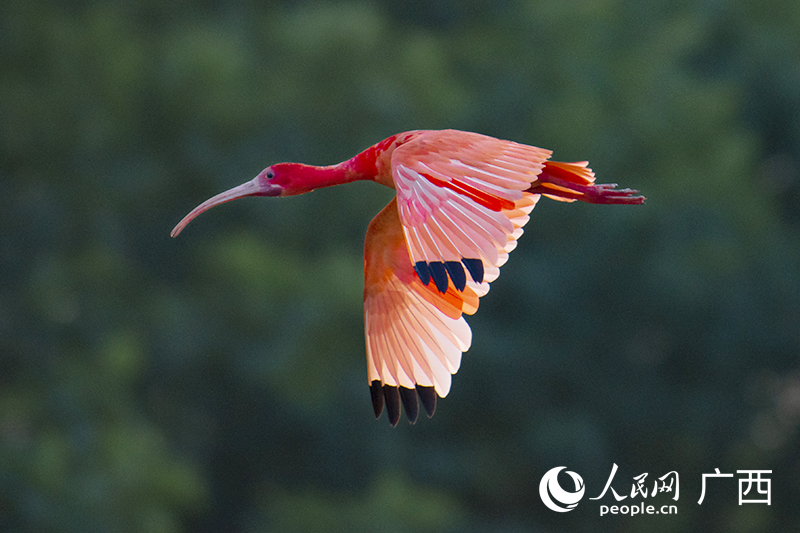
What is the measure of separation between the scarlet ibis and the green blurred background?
8.77 meters

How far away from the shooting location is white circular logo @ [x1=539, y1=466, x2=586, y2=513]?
17.3 m

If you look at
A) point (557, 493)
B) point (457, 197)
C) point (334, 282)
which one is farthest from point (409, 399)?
point (557, 493)

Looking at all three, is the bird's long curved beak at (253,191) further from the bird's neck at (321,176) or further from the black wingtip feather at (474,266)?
the black wingtip feather at (474,266)

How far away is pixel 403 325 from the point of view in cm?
640

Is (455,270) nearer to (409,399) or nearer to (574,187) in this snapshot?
(574,187)

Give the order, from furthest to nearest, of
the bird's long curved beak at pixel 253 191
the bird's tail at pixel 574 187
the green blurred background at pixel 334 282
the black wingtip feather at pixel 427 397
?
the green blurred background at pixel 334 282
the black wingtip feather at pixel 427 397
the bird's long curved beak at pixel 253 191
the bird's tail at pixel 574 187

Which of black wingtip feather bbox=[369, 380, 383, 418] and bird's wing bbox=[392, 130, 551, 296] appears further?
black wingtip feather bbox=[369, 380, 383, 418]

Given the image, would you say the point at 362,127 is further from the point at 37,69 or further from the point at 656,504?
the point at 656,504

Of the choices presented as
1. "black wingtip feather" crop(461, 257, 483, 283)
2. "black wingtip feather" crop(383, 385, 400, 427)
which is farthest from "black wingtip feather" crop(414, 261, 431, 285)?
"black wingtip feather" crop(383, 385, 400, 427)

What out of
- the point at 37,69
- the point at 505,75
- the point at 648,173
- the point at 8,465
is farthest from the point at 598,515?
the point at 37,69

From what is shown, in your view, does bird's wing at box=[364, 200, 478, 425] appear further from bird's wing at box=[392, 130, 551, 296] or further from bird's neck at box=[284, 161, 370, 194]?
bird's wing at box=[392, 130, 551, 296]

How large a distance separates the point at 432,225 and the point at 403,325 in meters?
1.71

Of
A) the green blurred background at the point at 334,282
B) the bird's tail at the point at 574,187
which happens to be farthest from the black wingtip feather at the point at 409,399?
the green blurred background at the point at 334,282

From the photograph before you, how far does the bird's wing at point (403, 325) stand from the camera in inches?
249
